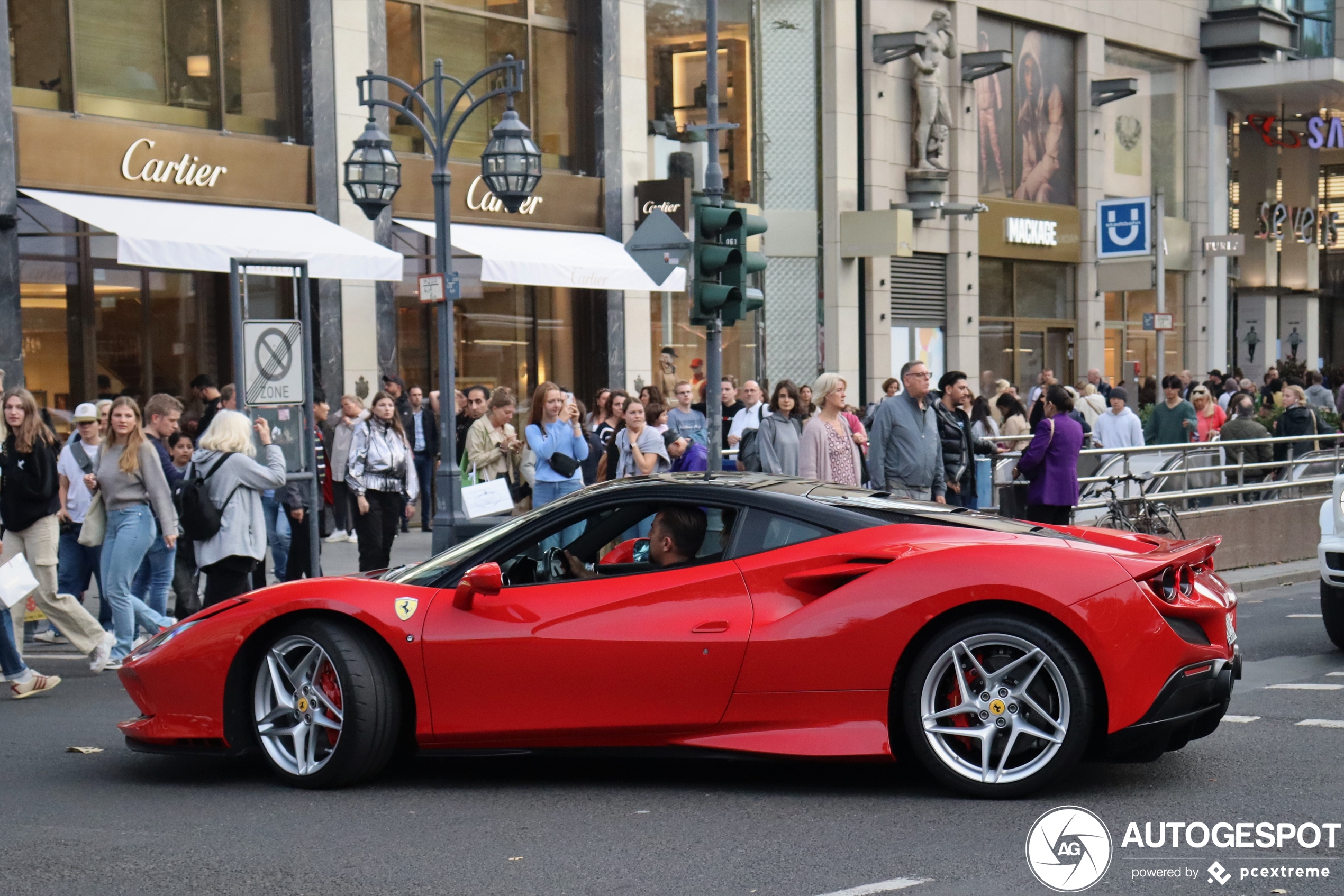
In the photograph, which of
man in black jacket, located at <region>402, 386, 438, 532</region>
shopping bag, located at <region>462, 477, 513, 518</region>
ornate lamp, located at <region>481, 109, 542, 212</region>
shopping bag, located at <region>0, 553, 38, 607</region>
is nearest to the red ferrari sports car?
shopping bag, located at <region>0, 553, 38, 607</region>

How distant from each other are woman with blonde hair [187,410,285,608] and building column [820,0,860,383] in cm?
1880

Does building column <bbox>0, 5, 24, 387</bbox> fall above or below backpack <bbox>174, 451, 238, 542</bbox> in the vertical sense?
above

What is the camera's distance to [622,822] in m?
5.87

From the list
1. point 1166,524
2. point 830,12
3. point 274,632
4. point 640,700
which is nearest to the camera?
point 640,700

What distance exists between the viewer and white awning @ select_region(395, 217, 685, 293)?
821 inches

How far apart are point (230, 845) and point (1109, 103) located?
32466 millimetres

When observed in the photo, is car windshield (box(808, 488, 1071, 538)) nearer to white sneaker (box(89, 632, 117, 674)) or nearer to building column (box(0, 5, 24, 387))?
white sneaker (box(89, 632, 117, 674))

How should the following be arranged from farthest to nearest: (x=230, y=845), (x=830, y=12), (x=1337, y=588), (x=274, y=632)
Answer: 1. (x=830, y=12)
2. (x=1337, y=588)
3. (x=274, y=632)
4. (x=230, y=845)

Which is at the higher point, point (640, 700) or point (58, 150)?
point (58, 150)

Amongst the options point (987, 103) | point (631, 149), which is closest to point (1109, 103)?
point (987, 103)

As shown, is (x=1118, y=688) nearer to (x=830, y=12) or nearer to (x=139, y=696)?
(x=139, y=696)

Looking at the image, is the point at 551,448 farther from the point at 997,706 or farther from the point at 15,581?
the point at 997,706

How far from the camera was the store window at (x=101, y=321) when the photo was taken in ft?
57.0

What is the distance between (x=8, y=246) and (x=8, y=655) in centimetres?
906
